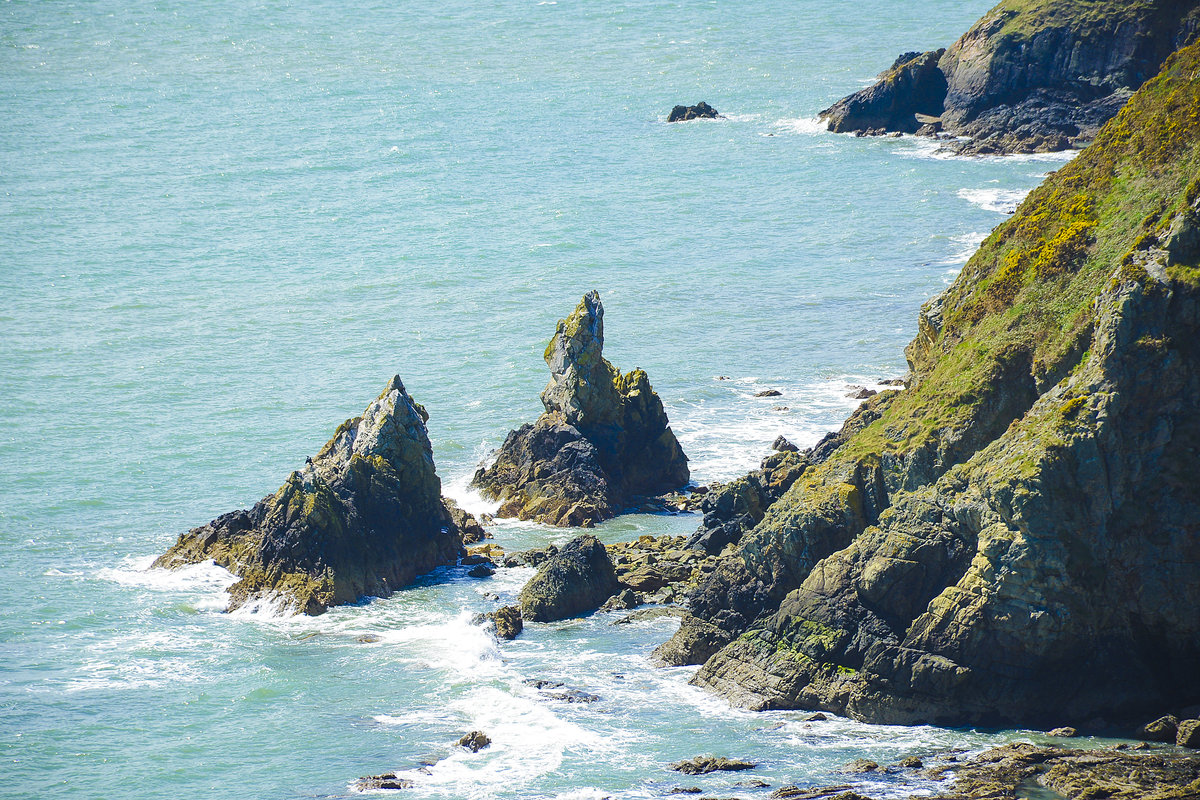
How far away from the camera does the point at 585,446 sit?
44719mm

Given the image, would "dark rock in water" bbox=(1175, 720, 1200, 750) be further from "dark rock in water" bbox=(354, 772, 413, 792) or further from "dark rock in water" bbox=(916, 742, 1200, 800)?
"dark rock in water" bbox=(354, 772, 413, 792)

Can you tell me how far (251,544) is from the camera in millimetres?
40656

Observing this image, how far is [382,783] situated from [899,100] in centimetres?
8195

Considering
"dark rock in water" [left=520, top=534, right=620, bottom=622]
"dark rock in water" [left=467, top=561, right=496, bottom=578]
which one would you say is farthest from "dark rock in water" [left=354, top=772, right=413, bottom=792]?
"dark rock in water" [left=467, top=561, right=496, bottom=578]

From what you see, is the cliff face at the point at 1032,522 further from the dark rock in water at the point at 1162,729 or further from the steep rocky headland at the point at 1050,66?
the steep rocky headland at the point at 1050,66

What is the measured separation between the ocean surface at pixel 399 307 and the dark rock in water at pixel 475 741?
0.44m

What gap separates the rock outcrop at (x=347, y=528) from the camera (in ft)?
127

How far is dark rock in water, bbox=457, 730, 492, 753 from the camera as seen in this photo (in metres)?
28.8

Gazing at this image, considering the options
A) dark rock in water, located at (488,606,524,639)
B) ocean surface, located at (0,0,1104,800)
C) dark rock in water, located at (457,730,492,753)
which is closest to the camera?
dark rock in water, located at (457,730,492,753)

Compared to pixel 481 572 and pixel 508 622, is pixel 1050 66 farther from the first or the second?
pixel 508 622

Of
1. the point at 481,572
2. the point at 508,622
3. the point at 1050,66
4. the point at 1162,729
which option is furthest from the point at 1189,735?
the point at 1050,66

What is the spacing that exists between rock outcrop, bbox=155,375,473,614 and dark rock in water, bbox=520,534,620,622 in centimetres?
498

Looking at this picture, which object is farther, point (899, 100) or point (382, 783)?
point (899, 100)

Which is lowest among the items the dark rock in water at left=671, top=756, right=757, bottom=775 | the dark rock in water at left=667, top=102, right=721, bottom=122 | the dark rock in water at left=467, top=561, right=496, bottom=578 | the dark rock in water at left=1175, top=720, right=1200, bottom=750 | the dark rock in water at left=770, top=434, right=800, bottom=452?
the dark rock in water at left=671, top=756, right=757, bottom=775
